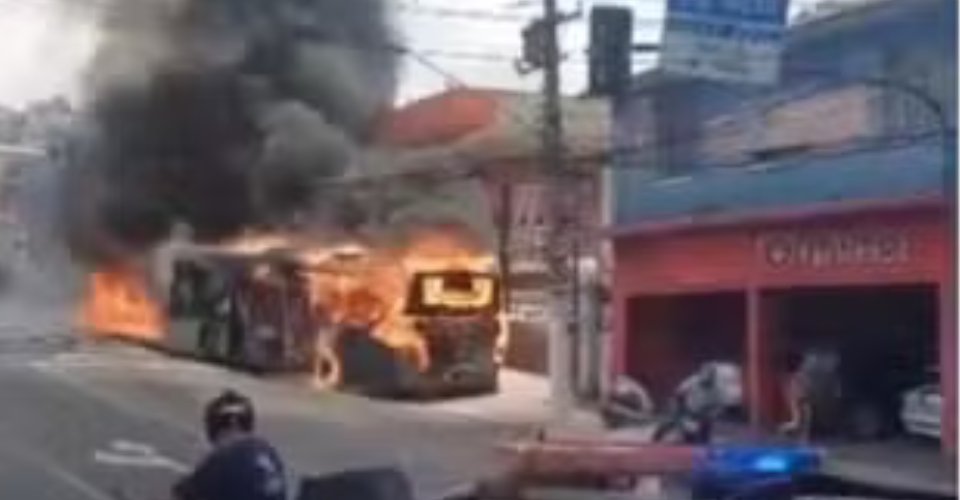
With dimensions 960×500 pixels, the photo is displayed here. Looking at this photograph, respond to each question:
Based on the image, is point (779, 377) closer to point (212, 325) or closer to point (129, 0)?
point (212, 325)

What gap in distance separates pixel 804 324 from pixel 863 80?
4725 mm

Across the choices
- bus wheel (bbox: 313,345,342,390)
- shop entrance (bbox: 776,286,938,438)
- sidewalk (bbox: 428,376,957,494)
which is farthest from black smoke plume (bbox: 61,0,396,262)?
shop entrance (bbox: 776,286,938,438)

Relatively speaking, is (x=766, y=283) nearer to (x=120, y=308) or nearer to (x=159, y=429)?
(x=159, y=429)

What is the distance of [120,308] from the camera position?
41.4 m

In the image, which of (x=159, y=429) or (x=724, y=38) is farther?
(x=159, y=429)

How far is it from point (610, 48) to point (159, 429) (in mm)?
8478

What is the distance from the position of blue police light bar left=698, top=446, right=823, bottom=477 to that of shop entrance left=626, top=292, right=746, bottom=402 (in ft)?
83.6

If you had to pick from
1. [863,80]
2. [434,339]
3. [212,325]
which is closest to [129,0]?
[212,325]

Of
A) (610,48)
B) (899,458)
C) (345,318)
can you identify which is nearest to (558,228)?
(899,458)

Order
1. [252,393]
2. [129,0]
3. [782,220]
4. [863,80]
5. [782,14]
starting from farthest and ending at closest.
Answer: [129,0] → [252,393] → [782,220] → [863,80] → [782,14]

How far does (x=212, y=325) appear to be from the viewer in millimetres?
36781

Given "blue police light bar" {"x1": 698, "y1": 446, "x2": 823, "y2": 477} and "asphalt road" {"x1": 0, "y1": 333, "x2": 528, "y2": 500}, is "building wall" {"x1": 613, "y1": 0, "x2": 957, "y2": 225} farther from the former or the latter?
"blue police light bar" {"x1": 698, "y1": 446, "x2": 823, "y2": 477}

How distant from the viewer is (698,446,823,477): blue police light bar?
6.68m

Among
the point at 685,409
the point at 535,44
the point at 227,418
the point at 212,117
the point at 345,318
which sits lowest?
the point at 685,409
